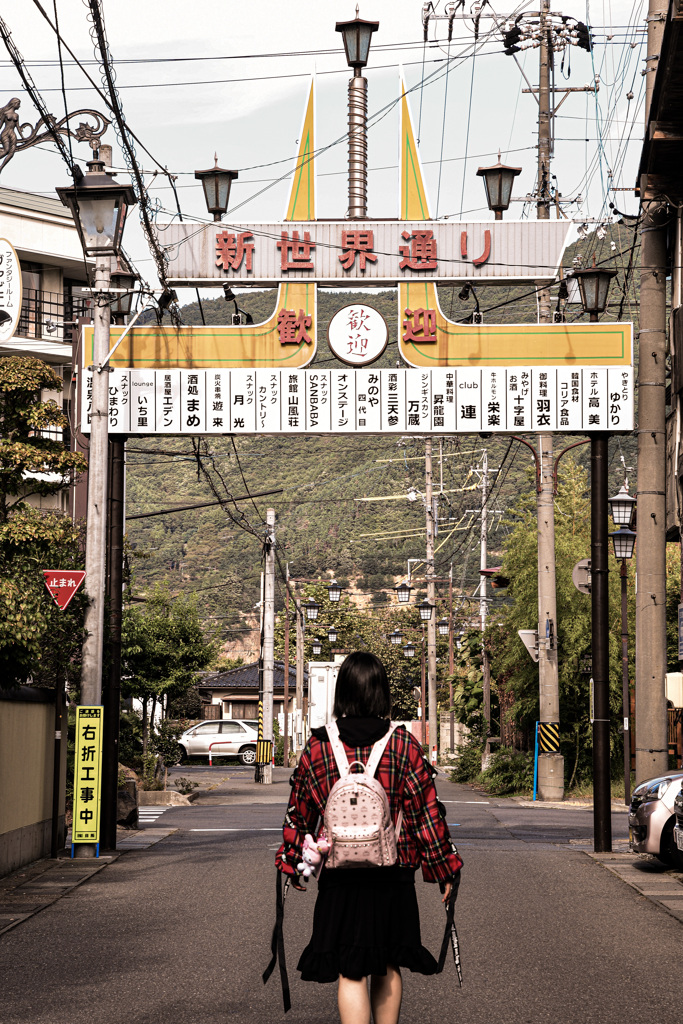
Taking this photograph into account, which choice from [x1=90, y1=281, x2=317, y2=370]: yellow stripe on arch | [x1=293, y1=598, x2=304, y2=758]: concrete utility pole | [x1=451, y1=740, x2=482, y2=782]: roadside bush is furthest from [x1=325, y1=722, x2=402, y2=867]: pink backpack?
[x1=293, y1=598, x2=304, y2=758]: concrete utility pole

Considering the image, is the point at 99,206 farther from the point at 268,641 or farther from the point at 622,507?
the point at 268,641

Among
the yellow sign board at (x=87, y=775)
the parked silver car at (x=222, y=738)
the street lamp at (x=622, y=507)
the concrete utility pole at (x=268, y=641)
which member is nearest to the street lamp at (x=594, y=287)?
the street lamp at (x=622, y=507)

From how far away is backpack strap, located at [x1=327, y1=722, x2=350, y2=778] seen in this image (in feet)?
18.2

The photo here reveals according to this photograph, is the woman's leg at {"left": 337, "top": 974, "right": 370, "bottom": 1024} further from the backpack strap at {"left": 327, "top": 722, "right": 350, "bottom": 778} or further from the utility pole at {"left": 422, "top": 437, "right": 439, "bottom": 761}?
the utility pole at {"left": 422, "top": 437, "right": 439, "bottom": 761}

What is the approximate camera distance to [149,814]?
24562mm

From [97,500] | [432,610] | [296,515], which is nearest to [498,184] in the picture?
[97,500]

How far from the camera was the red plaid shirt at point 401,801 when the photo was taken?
561 centimetres

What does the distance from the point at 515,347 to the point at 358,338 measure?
208cm

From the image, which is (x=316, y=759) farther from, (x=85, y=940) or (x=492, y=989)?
(x=85, y=940)

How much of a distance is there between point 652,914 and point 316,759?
6.65 metres

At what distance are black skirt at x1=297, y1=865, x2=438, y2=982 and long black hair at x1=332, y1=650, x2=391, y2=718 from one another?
0.67 metres

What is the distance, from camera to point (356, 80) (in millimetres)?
17594

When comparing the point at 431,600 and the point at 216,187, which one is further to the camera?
the point at 431,600

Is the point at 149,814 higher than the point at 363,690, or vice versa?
the point at 363,690
